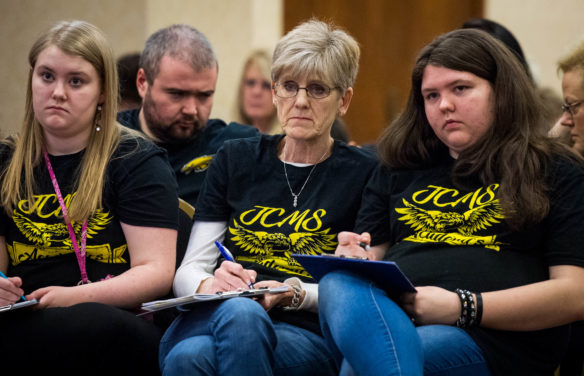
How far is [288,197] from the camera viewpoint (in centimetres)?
201

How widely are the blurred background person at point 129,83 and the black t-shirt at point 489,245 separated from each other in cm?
169

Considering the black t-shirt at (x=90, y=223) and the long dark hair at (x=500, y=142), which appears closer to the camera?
the long dark hair at (x=500, y=142)

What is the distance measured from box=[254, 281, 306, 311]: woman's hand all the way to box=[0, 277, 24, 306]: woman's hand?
1.82 ft

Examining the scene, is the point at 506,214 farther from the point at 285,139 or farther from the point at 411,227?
the point at 285,139

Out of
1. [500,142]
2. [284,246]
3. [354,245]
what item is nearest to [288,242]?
[284,246]

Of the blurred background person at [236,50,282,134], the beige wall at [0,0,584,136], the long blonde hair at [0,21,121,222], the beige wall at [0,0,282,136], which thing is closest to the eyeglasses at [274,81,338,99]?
the long blonde hair at [0,21,121,222]

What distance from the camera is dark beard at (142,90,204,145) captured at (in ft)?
9.10

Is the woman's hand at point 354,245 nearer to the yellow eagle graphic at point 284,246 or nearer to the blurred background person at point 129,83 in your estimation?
the yellow eagle graphic at point 284,246

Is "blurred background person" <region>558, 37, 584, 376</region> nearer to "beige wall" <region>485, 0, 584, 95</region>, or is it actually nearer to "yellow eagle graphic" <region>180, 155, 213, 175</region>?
"yellow eagle graphic" <region>180, 155, 213, 175</region>

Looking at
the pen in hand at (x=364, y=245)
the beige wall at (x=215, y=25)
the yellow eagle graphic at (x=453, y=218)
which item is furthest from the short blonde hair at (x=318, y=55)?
the beige wall at (x=215, y=25)

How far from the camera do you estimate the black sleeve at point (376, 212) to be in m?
1.95

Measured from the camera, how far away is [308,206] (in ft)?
6.46

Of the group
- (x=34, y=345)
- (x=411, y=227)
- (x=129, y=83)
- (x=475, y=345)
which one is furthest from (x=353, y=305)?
(x=129, y=83)

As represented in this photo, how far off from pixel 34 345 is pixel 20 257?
1.20 feet
